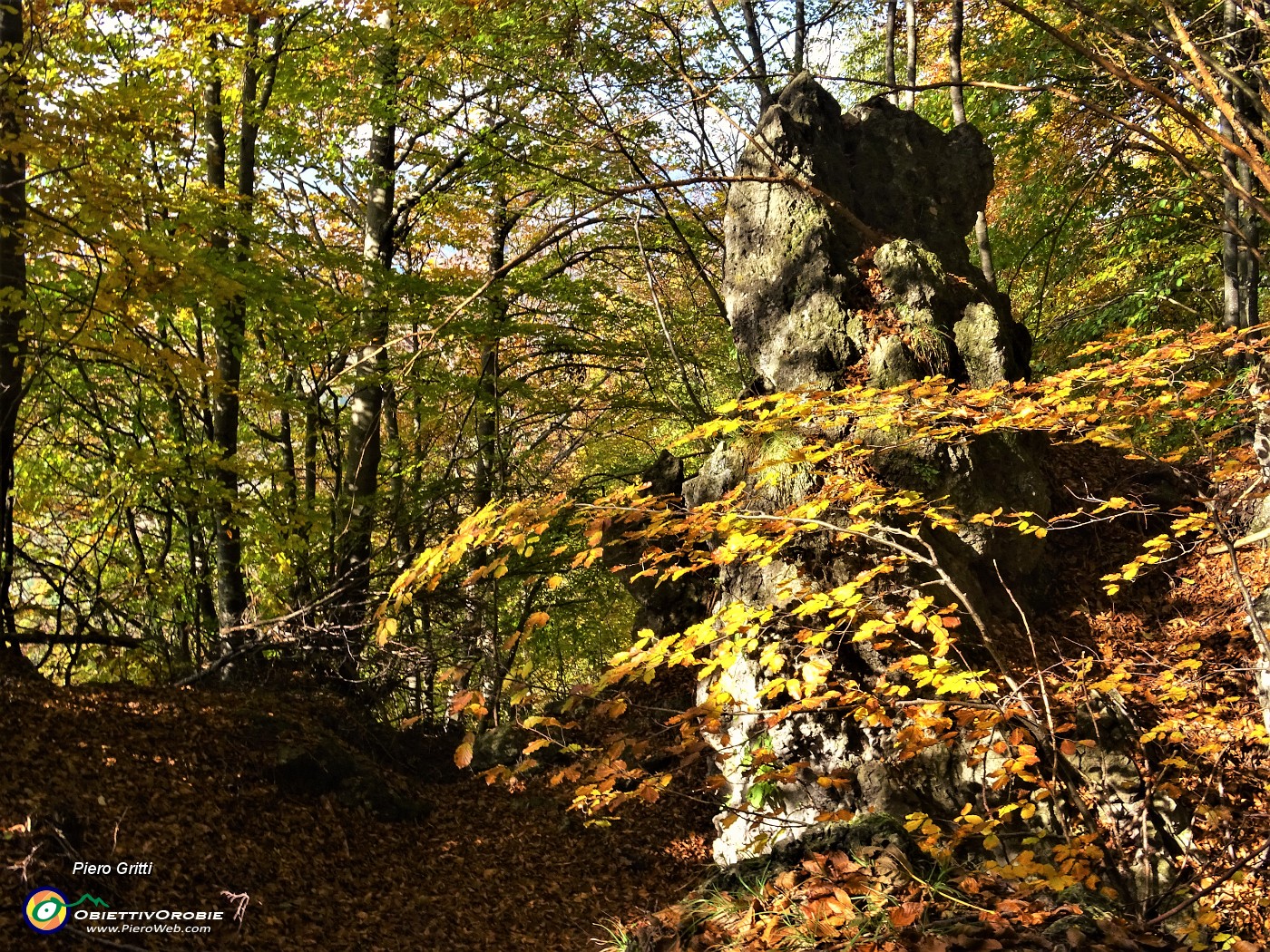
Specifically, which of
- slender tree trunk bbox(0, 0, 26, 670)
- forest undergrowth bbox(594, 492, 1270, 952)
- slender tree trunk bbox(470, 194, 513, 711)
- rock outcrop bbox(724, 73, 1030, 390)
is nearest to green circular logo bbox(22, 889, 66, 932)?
slender tree trunk bbox(0, 0, 26, 670)

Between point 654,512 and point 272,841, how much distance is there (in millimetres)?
4425

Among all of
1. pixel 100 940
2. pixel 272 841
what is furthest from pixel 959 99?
pixel 100 940

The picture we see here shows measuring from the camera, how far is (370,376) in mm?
7754

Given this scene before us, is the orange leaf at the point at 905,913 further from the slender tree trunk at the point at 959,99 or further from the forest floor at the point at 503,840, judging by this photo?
the slender tree trunk at the point at 959,99

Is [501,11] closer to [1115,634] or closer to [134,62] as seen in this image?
[134,62]

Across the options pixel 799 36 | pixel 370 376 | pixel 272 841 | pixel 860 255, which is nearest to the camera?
pixel 272 841

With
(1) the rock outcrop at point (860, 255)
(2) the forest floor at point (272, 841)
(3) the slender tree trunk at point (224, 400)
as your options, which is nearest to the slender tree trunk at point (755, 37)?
(1) the rock outcrop at point (860, 255)

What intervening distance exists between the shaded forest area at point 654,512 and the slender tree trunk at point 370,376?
0.06 m

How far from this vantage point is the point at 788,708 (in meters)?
3.27

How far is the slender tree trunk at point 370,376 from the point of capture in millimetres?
7758

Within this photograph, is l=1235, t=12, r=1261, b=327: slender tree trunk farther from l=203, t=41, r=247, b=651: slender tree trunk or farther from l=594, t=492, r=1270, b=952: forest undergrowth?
l=203, t=41, r=247, b=651: slender tree trunk

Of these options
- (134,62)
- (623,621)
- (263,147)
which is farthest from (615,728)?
(134,62)

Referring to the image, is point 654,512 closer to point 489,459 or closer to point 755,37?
point 489,459

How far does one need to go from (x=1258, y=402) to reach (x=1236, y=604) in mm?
4144
